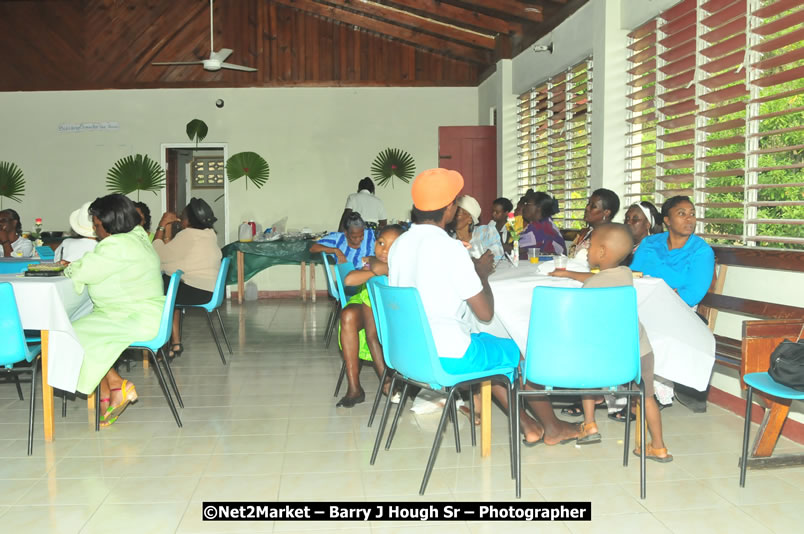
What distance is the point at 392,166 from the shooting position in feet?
33.7

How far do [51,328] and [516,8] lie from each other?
564cm

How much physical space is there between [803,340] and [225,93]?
8696 millimetres

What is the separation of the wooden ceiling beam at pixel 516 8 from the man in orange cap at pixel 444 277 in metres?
4.92

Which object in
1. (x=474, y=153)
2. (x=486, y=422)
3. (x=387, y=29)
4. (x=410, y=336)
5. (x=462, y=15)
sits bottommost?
(x=486, y=422)

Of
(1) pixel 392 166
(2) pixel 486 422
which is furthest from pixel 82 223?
(1) pixel 392 166

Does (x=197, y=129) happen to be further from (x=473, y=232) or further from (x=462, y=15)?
(x=473, y=232)

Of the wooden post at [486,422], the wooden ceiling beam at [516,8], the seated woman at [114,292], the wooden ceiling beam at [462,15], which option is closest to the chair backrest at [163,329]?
the seated woman at [114,292]

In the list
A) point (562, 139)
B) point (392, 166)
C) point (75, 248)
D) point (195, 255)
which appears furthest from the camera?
point (392, 166)

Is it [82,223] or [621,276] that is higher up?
[82,223]

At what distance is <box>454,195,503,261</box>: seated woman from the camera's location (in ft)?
16.2

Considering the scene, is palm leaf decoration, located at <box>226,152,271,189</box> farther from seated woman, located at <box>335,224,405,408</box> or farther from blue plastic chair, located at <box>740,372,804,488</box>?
blue plastic chair, located at <box>740,372,804,488</box>

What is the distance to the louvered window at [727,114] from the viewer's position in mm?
3791

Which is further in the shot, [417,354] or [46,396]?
[46,396]

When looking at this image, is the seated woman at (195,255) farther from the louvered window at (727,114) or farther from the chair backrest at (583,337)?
the chair backrest at (583,337)
